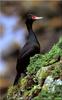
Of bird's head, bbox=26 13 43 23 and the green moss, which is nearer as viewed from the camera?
the green moss

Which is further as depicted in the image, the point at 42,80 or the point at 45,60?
the point at 45,60

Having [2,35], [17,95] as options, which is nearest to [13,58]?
[2,35]

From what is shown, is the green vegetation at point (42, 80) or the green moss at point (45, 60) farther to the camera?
the green moss at point (45, 60)

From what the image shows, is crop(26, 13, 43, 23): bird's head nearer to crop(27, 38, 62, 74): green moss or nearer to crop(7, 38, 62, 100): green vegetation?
crop(7, 38, 62, 100): green vegetation

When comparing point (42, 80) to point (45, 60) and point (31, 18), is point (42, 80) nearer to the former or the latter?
point (45, 60)

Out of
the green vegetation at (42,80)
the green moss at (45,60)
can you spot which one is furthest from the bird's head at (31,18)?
the green moss at (45,60)

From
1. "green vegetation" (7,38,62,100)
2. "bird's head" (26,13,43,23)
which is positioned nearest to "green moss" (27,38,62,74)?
"green vegetation" (7,38,62,100)

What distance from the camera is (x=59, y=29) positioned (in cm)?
3064

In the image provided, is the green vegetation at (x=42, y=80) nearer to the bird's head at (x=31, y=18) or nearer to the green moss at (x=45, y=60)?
the green moss at (x=45, y=60)

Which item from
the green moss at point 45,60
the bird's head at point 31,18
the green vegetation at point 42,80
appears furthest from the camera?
the bird's head at point 31,18

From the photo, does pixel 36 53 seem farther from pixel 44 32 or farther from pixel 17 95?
pixel 44 32

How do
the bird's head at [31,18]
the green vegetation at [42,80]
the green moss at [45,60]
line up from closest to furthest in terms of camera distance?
the green vegetation at [42,80] → the green moss at [45,60] → the bird's head at [31,18]

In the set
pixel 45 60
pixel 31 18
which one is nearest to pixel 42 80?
pixel 45 60

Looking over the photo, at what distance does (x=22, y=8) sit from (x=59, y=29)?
402 centimetres
